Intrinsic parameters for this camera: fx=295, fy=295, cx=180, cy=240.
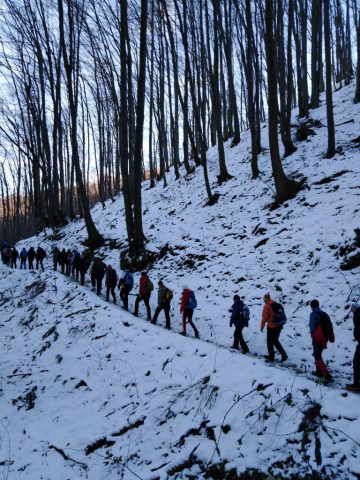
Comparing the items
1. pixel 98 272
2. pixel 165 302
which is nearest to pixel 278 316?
pixel 165 302

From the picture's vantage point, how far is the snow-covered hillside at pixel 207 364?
3941 millimetres

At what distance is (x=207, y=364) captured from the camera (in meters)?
5.80

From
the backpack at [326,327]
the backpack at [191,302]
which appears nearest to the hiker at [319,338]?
the backpack at [326,327]

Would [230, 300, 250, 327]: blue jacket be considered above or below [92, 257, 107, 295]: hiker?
below

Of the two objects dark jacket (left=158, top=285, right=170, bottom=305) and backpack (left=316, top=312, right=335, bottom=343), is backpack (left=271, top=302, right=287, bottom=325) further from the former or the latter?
dark jacket (left=158, top=285, right=170, bottom=305)

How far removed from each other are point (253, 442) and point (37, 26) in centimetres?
2434

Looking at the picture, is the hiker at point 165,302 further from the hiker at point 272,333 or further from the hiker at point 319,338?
the hiker at point 319,338

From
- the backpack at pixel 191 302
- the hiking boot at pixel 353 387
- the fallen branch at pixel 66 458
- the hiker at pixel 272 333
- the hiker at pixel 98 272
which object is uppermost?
the hiker at pixel 98 272

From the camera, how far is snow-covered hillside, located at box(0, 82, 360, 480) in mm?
3941

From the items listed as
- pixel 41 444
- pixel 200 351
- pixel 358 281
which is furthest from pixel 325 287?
pixel 41 444

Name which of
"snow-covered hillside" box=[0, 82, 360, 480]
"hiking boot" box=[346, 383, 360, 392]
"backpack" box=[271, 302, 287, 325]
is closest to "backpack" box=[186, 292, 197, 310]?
"snow-covered hillside" box=[0, 82, 360, 480]

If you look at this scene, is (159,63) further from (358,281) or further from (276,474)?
(276,474)

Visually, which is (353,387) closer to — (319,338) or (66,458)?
(319,338)

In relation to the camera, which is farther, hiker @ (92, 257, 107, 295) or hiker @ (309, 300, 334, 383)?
hiker @ (92, 257, 107, 295)
